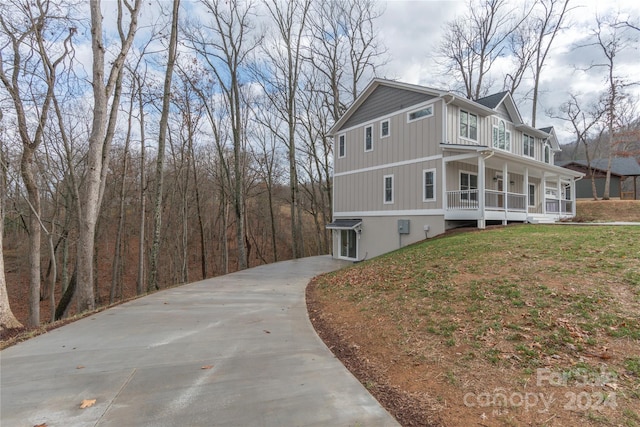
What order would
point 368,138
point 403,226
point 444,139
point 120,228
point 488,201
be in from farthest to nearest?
point 120,228
point 368,138
point 403,226
point 488,201
point 444,139

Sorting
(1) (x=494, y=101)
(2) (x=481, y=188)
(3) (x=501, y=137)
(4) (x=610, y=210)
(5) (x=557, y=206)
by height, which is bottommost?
(4) (x=610, y=210)

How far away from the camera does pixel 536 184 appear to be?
60.3 feet

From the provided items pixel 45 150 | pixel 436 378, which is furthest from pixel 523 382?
pixel 45 150

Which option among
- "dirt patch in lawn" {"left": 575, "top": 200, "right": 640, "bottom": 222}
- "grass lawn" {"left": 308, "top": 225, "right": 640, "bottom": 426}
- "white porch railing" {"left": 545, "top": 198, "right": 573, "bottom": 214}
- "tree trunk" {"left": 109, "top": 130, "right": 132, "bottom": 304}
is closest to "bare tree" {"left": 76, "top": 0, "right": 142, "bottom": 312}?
"grass lawn" {"left": 308, "top": 225, "right": 640, "bottom": 426}

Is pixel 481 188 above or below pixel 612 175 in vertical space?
below

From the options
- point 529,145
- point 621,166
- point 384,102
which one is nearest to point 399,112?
point 384,102

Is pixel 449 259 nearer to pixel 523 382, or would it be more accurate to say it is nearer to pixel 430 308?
pixel 430 308

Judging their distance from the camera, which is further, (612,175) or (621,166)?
(621,166)

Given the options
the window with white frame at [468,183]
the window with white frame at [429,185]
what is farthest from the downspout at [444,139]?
the window with white frame at [468,183]

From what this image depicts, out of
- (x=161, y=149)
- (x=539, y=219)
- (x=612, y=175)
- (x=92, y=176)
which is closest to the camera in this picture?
(x=92, y=176)

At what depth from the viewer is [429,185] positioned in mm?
13391

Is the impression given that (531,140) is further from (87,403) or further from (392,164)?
(87,403)

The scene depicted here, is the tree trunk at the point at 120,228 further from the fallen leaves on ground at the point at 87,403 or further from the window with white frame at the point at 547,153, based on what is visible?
the window with white frame at the point at 547,153

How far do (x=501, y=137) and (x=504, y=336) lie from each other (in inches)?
598
